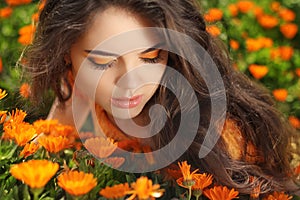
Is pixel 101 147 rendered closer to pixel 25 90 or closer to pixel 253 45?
pixel 25 90

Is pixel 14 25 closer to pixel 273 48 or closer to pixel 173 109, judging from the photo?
pixel 273 48

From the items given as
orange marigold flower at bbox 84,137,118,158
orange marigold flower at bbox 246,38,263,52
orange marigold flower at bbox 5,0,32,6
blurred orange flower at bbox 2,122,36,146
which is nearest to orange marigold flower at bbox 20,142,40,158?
blurred orange flower at bbox 2,122,36,146

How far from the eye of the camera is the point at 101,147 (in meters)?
1.48

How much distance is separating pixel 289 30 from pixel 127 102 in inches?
70.2

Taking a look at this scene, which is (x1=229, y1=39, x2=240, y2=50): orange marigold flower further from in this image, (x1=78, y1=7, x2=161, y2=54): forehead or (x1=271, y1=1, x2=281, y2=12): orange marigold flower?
(x1=78, y1=7, x2=161, y2=54): forehead

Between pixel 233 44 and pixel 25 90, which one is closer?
pixel 25 90

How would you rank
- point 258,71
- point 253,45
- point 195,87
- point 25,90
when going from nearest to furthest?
1. point 195,87
2. point 25,90
3. point 258,71
4. point 253,45

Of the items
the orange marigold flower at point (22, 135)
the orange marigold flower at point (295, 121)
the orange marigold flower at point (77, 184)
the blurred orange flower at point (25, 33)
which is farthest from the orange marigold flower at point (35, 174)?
the blurred orange flower at point (25, 33)

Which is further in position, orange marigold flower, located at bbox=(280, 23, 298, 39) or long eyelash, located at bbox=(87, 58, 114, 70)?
orange marigold flower, located at bbox=(280, 23, 298, 39)

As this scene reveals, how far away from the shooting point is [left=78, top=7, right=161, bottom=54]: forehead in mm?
1676

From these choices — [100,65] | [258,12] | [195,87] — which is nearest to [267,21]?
[258,12]

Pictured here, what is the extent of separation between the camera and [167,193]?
154 cm

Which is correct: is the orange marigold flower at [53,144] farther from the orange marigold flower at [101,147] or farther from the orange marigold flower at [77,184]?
the orange marigold flower at [77,184]

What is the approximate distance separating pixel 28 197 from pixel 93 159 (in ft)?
0.87
